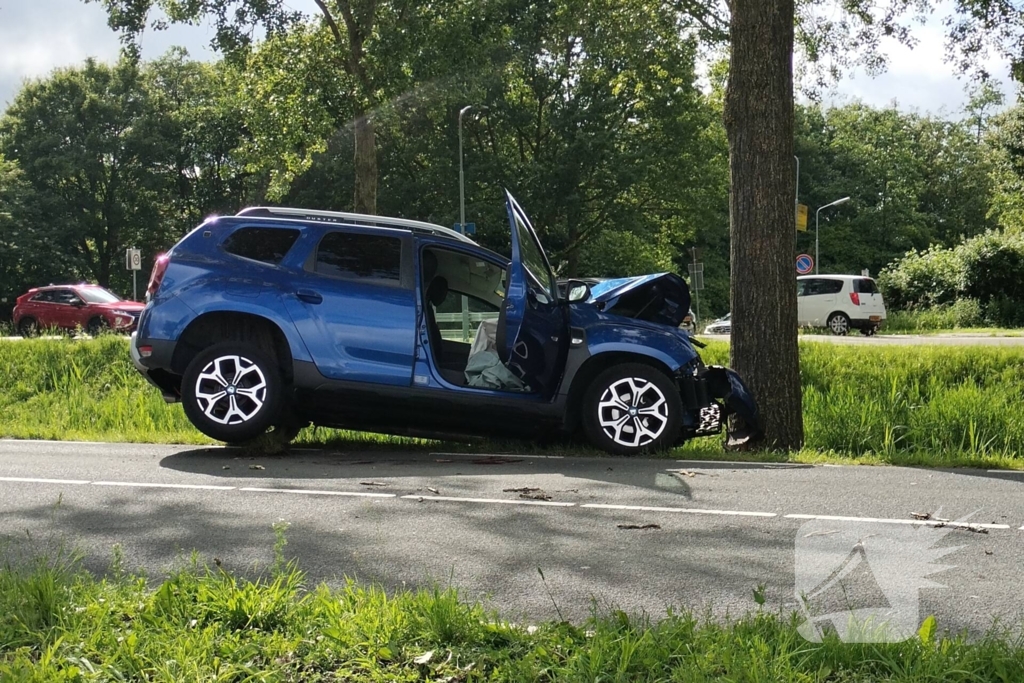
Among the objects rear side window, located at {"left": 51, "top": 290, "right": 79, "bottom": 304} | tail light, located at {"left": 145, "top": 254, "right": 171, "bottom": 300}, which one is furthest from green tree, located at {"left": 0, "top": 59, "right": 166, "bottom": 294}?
tail light, located at {"left": 145, "top": 254, "right": 171, "bottom": 300}

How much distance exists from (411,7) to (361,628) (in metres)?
22.3

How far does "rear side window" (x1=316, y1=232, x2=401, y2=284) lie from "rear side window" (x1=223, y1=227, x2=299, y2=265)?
11.6 inches

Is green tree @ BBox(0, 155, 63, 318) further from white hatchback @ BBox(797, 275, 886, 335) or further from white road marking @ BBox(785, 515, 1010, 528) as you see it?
white road marking @ BBox(785, 515, 1010, 528)

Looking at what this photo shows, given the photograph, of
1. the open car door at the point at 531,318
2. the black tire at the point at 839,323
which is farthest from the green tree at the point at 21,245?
the open car door at the point at 531,318

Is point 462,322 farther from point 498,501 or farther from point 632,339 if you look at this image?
point 498,501

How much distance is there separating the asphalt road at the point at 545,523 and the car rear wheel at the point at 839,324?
1049 inches

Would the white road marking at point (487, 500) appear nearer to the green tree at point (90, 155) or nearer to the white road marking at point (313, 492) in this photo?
the white road marking at point (313, 492)

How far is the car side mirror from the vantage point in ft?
29.6

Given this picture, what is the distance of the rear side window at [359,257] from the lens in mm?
8898

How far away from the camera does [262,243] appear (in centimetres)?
904

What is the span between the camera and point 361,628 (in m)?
3.72

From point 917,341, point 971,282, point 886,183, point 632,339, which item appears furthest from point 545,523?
point 886,183

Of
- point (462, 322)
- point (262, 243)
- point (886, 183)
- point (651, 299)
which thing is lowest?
point (462, 322)

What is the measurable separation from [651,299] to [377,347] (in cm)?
235
